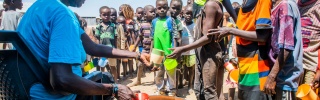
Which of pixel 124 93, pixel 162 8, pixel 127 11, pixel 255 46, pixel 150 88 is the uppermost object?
pixel 162 8

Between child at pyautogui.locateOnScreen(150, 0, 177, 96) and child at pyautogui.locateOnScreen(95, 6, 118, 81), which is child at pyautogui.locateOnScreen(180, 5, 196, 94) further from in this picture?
child at pyautogui.locateOnScreen(95, 6, 118, 81)

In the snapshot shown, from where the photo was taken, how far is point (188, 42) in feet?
18.9

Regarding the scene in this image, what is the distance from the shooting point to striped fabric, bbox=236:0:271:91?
7.52ft

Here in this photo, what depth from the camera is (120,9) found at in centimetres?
850

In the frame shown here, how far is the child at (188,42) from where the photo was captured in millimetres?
5595

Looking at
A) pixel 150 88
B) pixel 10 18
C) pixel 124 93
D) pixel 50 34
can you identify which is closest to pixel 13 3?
pixel 10 18

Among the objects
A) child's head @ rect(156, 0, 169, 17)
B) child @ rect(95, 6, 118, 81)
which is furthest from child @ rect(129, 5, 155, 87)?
child's head @ rect(156, 0, 169, 17)

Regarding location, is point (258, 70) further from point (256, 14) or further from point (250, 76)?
point (256, 14)

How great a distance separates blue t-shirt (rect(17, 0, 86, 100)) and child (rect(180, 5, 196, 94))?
4173 mm

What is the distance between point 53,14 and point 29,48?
0.71ft

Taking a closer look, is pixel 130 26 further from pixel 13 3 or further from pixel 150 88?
pixel 13 3

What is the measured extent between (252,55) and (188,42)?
3372 mm

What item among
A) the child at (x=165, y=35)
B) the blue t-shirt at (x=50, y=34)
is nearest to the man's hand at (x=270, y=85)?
the blue t-shirt at (x=50, y=34)

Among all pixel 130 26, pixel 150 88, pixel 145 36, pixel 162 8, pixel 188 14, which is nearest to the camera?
pixel 162 8
